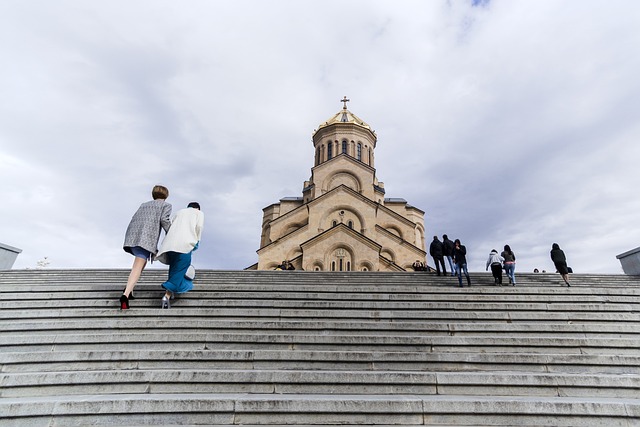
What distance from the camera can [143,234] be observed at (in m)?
4.58

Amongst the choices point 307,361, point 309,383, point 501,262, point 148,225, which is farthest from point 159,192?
point 501,262

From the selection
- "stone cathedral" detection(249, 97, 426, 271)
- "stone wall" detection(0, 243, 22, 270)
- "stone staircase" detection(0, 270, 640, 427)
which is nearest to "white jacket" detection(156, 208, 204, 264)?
"stone staircase" detection(0, 270, 640, 427)

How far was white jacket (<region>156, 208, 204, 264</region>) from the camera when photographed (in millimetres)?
4543

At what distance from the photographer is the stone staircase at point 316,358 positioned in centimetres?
304

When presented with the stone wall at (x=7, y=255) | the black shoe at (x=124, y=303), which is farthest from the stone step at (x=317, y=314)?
the stone wall at (x=7, y=255)

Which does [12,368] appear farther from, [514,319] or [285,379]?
[514,319]

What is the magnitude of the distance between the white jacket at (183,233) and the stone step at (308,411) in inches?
76.0

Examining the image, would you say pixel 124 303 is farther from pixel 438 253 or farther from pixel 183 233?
pixel 438 253

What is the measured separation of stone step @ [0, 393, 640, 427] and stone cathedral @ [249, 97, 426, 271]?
48.0 ft

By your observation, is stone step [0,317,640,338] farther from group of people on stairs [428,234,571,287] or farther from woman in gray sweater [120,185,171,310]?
group of people on stairs [428,234,571,287]

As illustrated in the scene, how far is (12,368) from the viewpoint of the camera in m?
3.76

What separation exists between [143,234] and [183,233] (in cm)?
56

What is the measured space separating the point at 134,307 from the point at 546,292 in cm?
728

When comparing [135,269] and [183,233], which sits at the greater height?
[183,233]
